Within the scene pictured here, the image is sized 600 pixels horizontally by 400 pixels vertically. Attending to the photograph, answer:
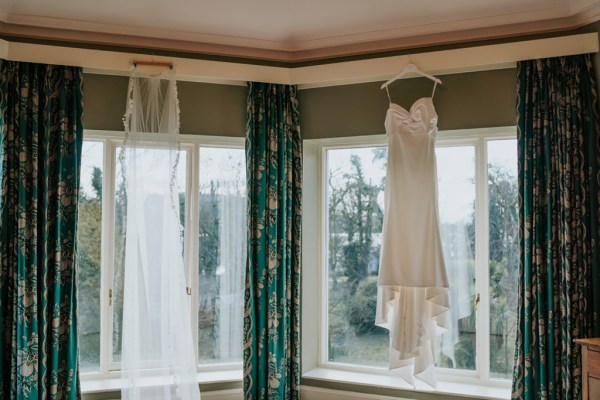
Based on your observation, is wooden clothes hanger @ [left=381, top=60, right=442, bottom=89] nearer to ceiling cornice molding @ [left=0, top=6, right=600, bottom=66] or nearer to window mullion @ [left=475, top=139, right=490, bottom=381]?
ceiling cornice molding @ [left=0, top=6, right=600, bottom=66]

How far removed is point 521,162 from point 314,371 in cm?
186

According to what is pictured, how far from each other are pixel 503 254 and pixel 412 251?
0.58 m

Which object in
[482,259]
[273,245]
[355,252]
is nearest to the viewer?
[482,259]

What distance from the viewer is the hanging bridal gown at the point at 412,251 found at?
3.21 m

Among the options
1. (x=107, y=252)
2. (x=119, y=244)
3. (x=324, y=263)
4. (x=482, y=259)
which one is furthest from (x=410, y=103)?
(x=107, y=252)

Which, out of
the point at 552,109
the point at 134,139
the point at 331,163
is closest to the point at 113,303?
the point at 134,139

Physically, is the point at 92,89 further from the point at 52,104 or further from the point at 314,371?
the point at 314,371

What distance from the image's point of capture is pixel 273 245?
3.56 m

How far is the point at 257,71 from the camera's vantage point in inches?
141

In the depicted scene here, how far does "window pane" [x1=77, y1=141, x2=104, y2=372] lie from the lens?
11.2ft

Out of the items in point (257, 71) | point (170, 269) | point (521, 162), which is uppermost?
point (257, 71)

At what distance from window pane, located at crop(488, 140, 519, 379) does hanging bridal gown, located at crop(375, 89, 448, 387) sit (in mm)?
380

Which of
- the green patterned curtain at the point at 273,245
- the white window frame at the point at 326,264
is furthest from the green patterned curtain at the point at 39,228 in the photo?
the white window frame at the point at 326,264

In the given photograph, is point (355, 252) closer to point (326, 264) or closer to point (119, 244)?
point (326, 264)
